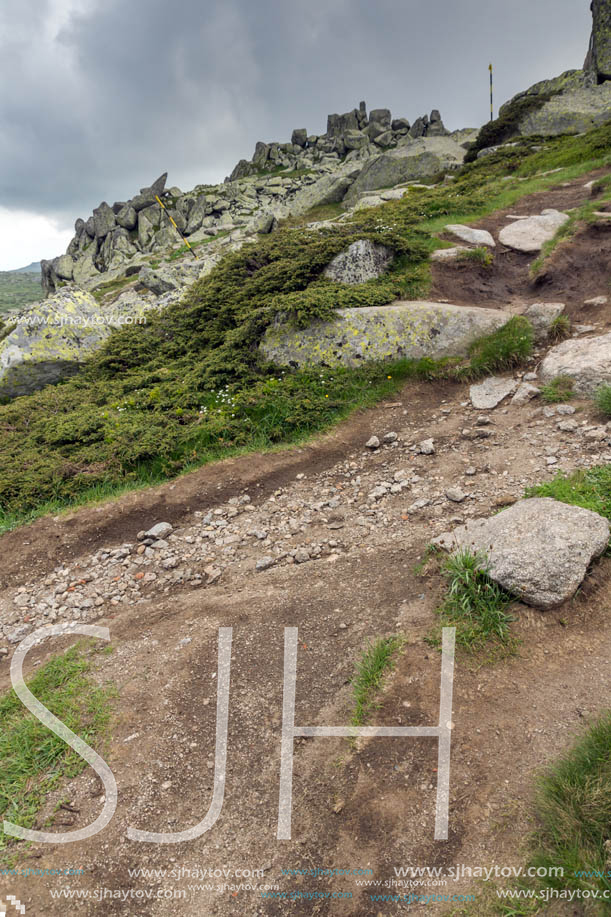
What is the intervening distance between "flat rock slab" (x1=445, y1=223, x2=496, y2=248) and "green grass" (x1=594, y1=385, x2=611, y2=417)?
8957 millimetres

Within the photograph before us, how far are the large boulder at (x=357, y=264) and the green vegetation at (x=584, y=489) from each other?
29.6 feet

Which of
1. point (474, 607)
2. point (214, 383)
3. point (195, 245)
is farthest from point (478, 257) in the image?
point (195, 245)

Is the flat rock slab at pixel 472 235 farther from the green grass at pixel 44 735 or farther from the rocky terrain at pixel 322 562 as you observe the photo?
the green grass at pixel 44 735

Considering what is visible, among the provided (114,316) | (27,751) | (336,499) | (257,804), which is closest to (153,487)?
(336,499)

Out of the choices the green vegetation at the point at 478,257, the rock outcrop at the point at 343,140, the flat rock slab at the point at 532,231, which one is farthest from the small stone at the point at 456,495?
the rock outcrop at the point at 343,140

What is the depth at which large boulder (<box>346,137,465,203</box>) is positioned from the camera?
39156mm

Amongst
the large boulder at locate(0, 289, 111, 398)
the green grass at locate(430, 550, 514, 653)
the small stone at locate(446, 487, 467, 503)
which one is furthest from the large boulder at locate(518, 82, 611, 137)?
the green grass at locate(430, 550, 514, 653)

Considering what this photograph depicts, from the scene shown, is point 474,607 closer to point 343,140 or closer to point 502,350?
point 502,350

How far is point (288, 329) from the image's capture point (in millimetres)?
11281

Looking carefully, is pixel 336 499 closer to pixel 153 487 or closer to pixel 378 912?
pixel 153 487

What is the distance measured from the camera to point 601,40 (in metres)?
34.2

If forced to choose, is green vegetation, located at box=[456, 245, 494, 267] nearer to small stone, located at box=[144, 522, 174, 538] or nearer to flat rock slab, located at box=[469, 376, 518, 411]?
flat rock slab, located at box=[469, 376, 518, 411]

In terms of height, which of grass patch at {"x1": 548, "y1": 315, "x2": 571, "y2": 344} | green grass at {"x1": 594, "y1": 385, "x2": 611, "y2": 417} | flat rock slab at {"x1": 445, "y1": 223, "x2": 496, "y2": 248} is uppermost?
flat rock slab at {"x1": 445, "y1": 223, "x2": 496, "y2": 248}

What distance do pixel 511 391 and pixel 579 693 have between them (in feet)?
21.7
